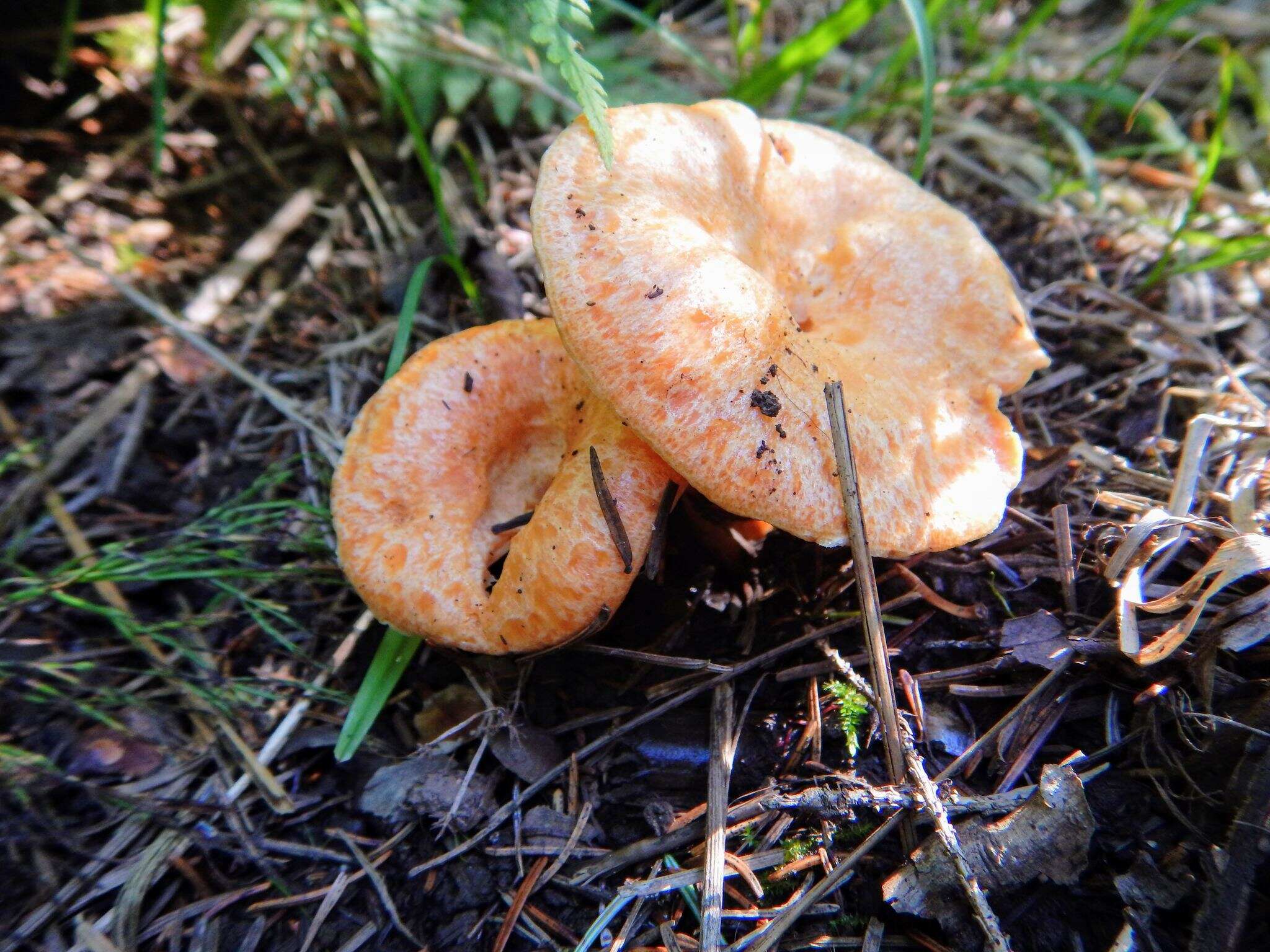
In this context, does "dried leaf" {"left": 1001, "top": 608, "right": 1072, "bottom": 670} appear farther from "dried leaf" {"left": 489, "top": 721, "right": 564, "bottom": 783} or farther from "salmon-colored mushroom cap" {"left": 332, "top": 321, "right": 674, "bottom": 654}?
"dried leaf" {"left": 489, "top": 721, "right": 564, "bottom": 783}

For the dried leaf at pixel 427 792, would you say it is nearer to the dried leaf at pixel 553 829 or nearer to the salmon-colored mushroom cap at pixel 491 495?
the dried leaf at pixel 553 829

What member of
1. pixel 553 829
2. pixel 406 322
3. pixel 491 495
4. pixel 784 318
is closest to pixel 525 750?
pixel 553 829

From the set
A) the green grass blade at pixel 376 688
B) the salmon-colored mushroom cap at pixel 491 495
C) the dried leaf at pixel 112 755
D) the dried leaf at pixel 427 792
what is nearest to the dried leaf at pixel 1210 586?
the salmon-colored mushroom cap at pixel 491 495

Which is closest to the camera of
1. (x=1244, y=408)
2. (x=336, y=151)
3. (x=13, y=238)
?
(x=1244, y=408)

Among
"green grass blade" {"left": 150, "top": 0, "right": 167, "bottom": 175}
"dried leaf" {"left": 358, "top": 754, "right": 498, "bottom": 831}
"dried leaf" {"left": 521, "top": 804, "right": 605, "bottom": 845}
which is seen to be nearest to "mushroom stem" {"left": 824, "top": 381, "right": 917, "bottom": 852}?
"dried leaf" {"left": 521, "top": 804, "right": 605, "bottom": 845}

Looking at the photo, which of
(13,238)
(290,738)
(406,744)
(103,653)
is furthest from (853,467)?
(13,238)

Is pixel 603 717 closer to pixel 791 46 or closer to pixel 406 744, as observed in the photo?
pixel 406 744
